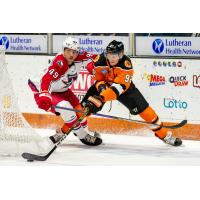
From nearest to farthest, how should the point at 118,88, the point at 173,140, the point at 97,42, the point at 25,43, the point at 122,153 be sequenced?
the point at 118,88
the point at 122,153
the point at 173,140
the point at 97,42
the point at 25,43

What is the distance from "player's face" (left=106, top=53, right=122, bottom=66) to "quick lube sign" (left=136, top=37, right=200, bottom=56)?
775 mm

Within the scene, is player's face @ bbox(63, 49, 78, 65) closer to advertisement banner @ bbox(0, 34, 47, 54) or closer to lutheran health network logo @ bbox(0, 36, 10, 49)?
advertisement banner @ bbox(0, 34, 47, 54)

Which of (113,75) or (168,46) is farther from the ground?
(168,46)

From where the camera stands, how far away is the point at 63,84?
5500 millimetres

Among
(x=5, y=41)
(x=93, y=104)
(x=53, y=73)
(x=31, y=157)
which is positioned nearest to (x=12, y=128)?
(x=31, y=157)

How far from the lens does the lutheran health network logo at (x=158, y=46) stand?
6023 mm

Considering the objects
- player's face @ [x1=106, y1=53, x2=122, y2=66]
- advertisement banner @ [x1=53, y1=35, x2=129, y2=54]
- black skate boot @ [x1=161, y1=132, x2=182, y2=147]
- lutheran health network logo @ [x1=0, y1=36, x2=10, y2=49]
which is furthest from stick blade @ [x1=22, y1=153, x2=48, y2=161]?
lutheran health network logo @ [x1=0, y1=36, x2=10, y2=49]

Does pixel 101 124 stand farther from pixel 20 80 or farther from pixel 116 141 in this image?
pixel 20 80

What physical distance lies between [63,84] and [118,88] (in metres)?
0.50

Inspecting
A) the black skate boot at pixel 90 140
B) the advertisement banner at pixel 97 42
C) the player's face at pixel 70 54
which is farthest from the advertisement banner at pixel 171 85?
the player's face at pixel 70 54

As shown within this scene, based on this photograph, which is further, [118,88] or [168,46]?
[168,46]

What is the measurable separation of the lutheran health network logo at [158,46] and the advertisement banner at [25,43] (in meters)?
1.15

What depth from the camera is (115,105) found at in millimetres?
6188

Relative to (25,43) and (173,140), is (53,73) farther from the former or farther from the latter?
(25,43)
